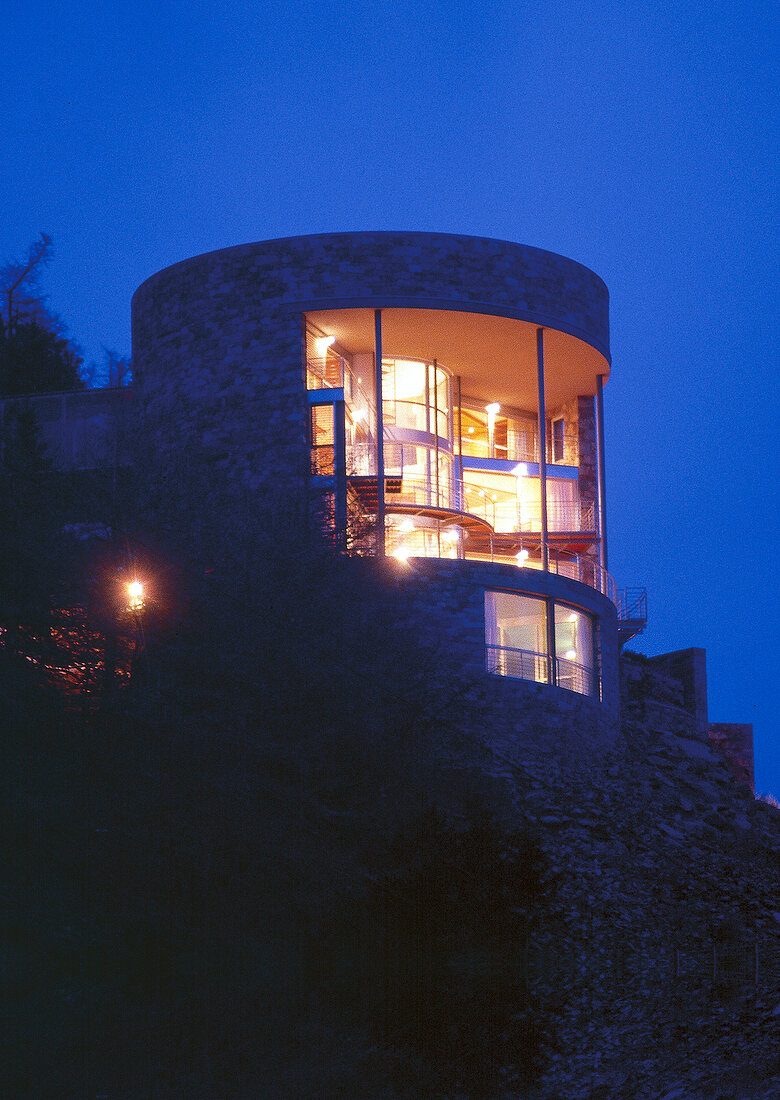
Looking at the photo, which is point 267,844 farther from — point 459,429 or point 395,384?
point 459,429

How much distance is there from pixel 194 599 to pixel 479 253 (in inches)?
499

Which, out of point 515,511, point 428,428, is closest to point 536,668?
point 428,428

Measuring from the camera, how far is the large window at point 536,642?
30.3 m

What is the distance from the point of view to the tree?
40125 millimetres

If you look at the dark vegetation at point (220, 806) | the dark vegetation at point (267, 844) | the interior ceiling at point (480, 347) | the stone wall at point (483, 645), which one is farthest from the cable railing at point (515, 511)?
the dark vegetation at point (220, 806)

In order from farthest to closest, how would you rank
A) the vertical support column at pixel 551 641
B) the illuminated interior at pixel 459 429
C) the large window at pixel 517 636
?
the illuminated interior at pixel 459 429, the vertical support column at pixel 551 641, the large window at pixel 517 636

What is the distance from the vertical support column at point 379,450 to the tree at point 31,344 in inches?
419

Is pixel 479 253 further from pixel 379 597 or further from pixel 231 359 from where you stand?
pixel 379 597

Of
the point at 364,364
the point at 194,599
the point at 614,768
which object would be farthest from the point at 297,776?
the point at 364,364

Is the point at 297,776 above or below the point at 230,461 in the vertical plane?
below

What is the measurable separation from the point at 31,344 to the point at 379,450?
1533 centimetres

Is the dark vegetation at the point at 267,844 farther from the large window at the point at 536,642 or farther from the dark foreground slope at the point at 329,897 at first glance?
the large window at the point at 536,642

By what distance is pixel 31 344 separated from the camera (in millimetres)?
42000

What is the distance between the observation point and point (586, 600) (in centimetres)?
3256
